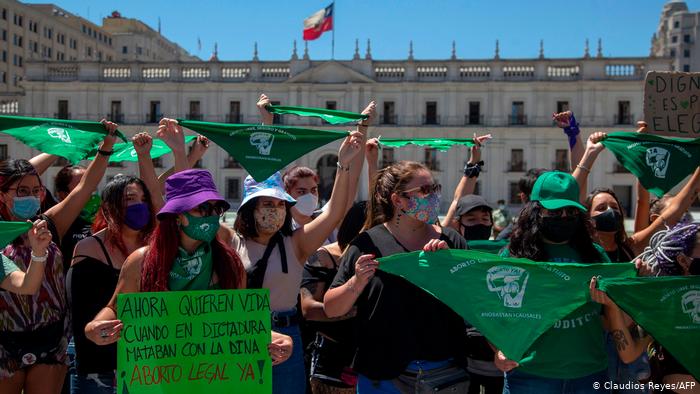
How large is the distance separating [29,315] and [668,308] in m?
3.32

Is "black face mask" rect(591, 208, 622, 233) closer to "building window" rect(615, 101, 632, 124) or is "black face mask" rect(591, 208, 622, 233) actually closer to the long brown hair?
the long brown hair

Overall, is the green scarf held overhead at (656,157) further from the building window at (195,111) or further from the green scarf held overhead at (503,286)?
the building window at (195,111)

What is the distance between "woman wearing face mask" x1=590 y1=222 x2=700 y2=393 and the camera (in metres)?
3.11

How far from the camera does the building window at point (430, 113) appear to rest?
44.8 meters

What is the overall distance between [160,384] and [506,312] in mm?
1683

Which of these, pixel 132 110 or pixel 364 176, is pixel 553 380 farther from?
pixel 132 110

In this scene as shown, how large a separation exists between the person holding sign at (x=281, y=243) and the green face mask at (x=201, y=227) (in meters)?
0.49

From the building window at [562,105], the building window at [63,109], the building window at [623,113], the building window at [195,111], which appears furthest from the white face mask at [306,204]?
the building window at [63,109]

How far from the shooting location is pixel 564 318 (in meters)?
3.15

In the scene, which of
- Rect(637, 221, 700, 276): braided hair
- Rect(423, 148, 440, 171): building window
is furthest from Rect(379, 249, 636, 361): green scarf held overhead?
Rect(423, 148, 440, 171): building window

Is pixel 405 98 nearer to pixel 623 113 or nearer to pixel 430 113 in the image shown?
pixel 430 113

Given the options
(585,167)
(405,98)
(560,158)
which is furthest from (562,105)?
(585,167)

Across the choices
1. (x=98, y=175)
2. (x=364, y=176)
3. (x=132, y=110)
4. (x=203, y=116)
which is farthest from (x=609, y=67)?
(x=98, y=175)

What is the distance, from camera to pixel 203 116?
46.2 metres
